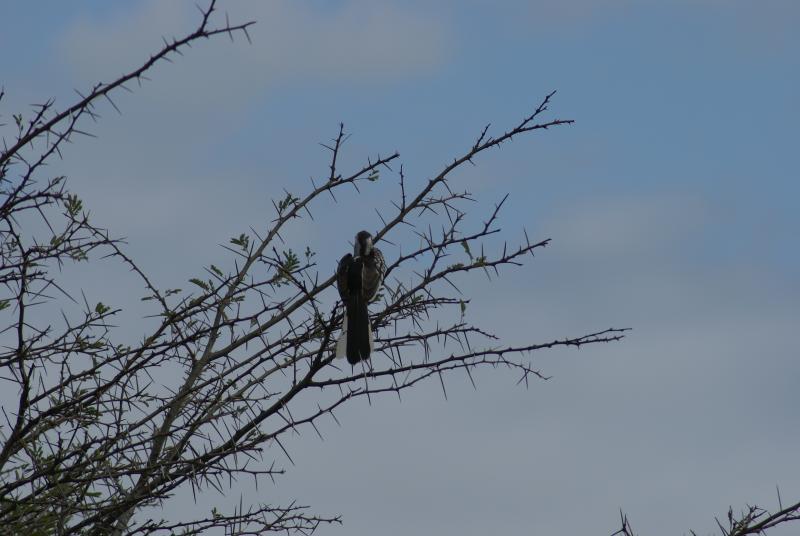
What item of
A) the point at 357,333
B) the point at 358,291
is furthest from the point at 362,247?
the point at 357,333

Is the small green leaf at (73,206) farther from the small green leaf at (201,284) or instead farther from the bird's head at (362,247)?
the bird's head at (362,247)

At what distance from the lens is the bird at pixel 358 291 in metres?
6.91

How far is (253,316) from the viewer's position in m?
5.99

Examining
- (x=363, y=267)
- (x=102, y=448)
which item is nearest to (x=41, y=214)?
(x=102, y=448)

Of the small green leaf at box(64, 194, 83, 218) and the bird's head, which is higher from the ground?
the bird's head

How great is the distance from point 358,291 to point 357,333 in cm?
82

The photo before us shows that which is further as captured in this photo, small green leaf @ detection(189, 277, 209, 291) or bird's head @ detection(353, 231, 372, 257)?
bird's head @ detection(353, 231, 372, 257)

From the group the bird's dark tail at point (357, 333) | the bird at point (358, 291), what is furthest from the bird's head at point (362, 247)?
the bird's dark tail at point (357, 333)

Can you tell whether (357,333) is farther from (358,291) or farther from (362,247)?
(362,247)

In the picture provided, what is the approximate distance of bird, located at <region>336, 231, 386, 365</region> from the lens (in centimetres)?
691

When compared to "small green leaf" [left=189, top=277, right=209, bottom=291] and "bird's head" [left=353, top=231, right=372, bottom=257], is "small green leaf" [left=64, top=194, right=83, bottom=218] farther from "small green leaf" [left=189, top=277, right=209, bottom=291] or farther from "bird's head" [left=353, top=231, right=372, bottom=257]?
"bird's head" [left=353, top=231, right=372, bottom=257]

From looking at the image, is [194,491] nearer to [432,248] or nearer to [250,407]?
[250,407]

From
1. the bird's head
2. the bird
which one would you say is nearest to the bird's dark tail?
the bird

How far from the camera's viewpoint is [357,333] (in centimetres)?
709
